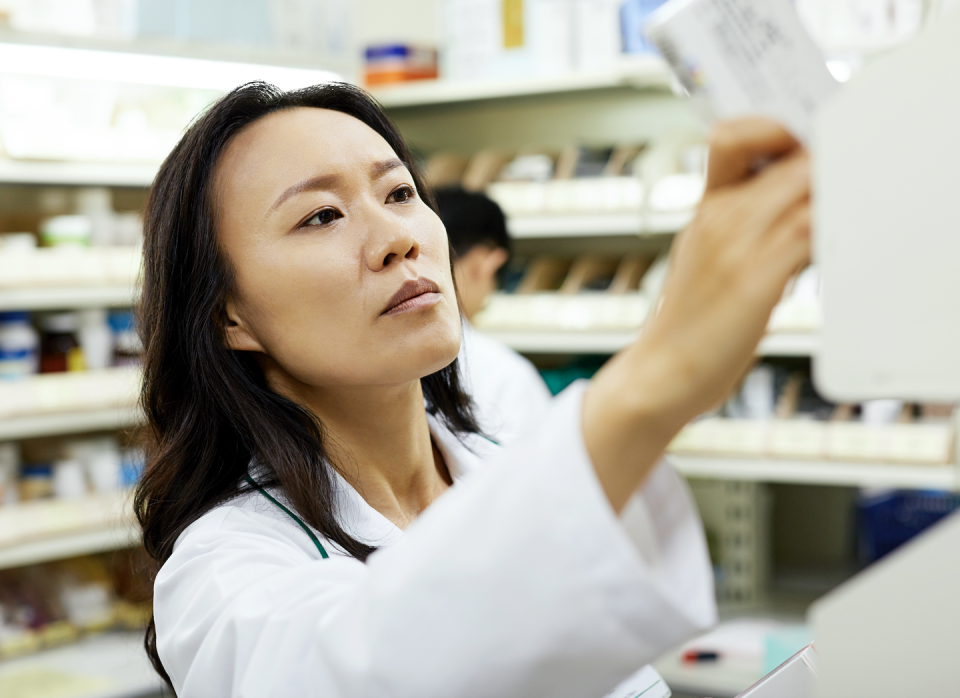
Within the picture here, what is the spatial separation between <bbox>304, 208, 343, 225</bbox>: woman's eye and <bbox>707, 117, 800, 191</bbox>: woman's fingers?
0.54 metres

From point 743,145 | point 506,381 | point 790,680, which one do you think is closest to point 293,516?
point 790,680

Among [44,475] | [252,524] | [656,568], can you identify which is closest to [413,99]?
[44,475]

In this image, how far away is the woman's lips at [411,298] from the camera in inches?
39.7

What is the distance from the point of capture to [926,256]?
0.53 m

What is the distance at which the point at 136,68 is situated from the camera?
10.7ft

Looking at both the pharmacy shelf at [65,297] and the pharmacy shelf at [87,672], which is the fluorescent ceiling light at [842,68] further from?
the pharmacy shelf at [87,672]

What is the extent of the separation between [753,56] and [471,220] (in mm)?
2382

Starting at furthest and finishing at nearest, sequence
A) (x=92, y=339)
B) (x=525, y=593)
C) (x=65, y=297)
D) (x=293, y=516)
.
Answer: (x=92, y=339) → (x=65, y=297) → (x=293, y=516) → (x=525, y=593)

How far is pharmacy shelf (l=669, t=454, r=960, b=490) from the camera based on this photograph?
9.29 feet

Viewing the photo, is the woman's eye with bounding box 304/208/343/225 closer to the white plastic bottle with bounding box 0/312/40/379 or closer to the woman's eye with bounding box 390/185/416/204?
the woman's eye with bounding box 390/185/416/204

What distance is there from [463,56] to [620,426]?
329 centimetres

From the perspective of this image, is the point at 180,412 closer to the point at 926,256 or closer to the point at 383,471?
the point at 383,471

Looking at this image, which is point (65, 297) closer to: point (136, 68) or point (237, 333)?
point (136, 68)

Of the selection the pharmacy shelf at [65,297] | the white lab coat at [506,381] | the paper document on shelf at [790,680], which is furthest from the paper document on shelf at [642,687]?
the pharmacy shelf at [65,297]
